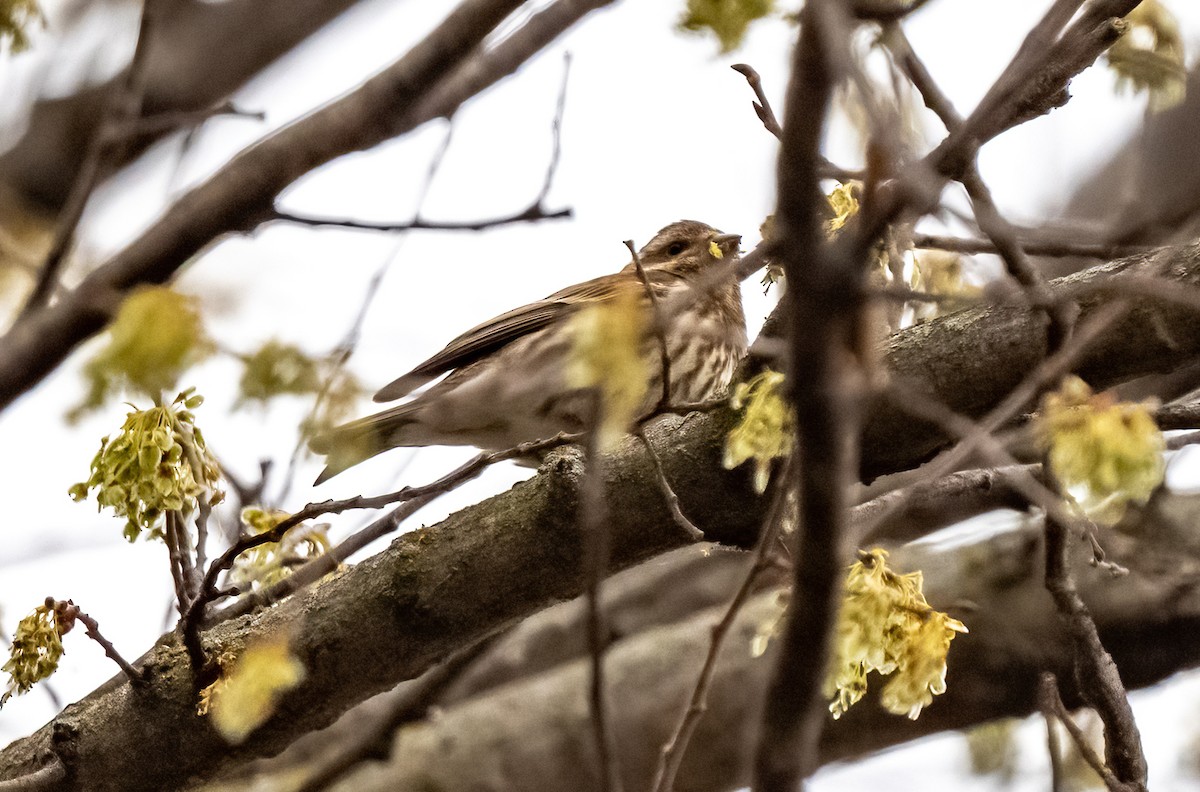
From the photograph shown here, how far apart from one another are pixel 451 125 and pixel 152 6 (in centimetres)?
118

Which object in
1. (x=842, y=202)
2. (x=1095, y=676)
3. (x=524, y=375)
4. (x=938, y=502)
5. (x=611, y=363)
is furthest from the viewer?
(x=524, y=375)

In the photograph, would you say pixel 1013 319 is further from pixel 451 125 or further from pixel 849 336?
pixel 451 125

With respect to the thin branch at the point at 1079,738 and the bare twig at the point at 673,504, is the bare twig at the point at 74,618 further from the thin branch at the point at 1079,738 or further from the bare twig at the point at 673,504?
the thin branch at the point at 1079,738

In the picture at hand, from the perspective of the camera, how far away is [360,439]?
3805 mm

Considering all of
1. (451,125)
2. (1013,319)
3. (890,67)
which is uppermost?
(451,125)

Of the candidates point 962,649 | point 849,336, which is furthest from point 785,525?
point 962,649

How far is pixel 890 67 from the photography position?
335 cm

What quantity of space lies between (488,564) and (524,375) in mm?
2486

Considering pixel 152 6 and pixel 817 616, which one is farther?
pixel 152 6

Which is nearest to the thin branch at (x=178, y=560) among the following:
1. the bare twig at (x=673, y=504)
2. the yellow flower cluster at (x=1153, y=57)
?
the bare twig at (x=673, y=504)

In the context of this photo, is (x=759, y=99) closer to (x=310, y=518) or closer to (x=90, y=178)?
(x=310, y=518)

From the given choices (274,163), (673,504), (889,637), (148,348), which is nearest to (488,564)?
(673,504)

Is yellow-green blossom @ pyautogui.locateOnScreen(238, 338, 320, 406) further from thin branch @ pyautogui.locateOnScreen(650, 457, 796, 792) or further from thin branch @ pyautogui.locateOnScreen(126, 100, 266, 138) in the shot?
thin branch @ pyautogui.locateOnScreen(126, 100, 266, 138)

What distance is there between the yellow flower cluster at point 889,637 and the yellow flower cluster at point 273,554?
5.90 ft
